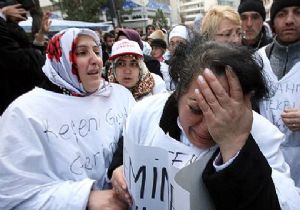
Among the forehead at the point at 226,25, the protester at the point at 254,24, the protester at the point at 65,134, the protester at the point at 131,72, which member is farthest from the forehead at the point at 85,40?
the protester at the point at 254,24

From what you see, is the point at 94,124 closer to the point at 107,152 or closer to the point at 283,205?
the point at 107,152

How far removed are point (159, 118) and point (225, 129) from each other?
20.0 inches

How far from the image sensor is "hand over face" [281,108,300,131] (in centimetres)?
216

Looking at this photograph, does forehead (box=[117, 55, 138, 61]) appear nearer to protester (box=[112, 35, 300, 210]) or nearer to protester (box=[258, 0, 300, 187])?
protester (box=[258, 0, 300, 187])

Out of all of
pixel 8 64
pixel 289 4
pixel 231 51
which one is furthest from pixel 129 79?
pixel 231 51

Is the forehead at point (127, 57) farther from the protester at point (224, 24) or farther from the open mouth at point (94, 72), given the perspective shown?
the open mouth at point (94, 72)

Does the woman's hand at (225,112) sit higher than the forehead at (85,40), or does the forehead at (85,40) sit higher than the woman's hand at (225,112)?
the forehead at (85,40)

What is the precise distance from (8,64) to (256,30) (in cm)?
209

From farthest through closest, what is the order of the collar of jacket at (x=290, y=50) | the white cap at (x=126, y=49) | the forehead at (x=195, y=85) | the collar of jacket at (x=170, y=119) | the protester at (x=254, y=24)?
1. the white cap at (x=126, y=49)
2. the protester at (x=254, y=24)
3. the collar of jacket at (x=290, y=50)
4. the collar of jacket at (x=170, y=119)
5. the forehead at (x=195, y=85)

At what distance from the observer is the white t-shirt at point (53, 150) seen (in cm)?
174

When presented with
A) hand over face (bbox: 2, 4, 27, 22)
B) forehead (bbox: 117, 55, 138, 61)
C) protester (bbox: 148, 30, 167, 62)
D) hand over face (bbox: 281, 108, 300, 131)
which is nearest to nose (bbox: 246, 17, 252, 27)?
forehead (bbox: 117, 55, 138, 61)

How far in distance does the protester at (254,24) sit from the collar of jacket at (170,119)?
1901mm

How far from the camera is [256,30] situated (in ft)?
11.0

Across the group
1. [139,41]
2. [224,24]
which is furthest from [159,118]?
[139,41]
